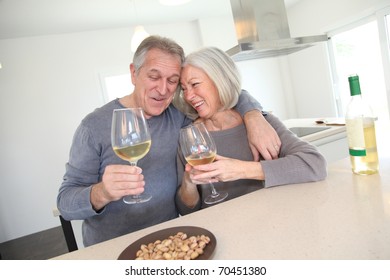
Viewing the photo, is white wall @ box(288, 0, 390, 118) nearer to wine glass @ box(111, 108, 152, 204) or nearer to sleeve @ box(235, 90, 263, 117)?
sleeve @ box(235, 90, 263, 117)

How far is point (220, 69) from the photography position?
1188 millimetres

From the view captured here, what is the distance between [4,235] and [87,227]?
3.20 m

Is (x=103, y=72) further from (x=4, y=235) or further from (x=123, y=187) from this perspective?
(x=123, y=187)

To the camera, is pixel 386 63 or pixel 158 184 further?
pixel 386 63

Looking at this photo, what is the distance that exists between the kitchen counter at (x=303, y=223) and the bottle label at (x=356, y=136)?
86mm

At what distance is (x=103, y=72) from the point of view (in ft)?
13.1

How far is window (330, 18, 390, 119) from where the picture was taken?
373 centimetres

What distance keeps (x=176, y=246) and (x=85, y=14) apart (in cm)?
340

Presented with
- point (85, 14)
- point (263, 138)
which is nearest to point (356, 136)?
point (263, 138)

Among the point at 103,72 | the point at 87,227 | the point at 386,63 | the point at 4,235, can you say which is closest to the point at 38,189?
the point at 4,235

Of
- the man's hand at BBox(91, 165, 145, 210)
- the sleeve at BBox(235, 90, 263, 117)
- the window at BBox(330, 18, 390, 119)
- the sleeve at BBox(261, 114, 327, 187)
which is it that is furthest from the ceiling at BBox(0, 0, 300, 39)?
the sleeve at BBox(261, 114, 327, 187)

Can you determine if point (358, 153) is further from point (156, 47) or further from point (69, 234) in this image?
point (69, 234)

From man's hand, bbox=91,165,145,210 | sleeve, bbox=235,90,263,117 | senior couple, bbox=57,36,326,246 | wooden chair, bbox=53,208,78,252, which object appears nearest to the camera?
man's hand, bbox=91,165,145,210
